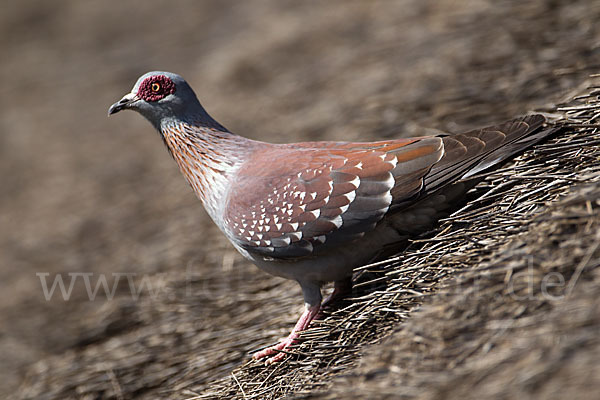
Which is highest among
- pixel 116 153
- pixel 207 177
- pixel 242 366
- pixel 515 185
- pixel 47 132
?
pixel 47 132

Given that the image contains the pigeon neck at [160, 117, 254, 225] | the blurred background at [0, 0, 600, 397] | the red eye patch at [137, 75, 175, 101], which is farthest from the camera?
the blurred background at [0, 0, 600, 397]

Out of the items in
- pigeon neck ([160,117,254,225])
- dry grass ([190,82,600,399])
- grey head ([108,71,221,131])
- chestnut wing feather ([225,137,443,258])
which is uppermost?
grey head ([108,71,221,131])

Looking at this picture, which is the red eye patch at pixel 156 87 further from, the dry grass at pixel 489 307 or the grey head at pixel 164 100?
the dry grass at pixel 489 307

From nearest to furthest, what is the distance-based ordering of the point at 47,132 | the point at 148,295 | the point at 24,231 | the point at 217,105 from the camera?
the point at 148,295, the point at 24,231, the point at 217,105, the point at 47,132

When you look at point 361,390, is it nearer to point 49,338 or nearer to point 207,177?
point 207,177

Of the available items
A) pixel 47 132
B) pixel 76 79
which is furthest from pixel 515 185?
pixel 76 79

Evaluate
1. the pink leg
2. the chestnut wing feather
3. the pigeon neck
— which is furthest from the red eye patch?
the pink leg

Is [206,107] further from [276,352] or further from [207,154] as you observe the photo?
[276,352]

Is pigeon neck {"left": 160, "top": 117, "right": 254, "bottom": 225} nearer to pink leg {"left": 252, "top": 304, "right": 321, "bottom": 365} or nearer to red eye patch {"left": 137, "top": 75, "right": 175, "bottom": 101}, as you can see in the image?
red eye patch {"left": 137, "top": 75, "right": 175, "bottom": 101}
